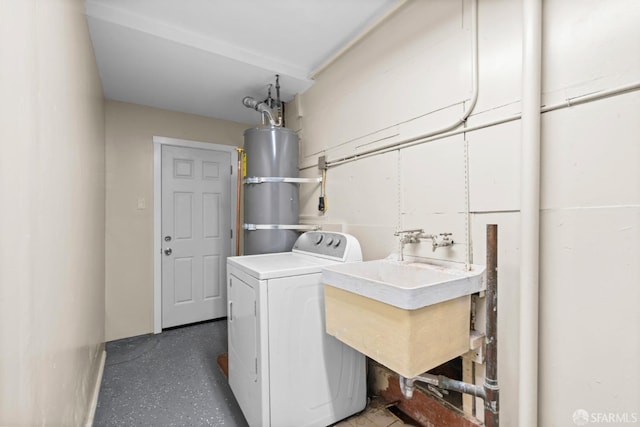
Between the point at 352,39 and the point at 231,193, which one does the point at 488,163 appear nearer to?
the point at 352,39

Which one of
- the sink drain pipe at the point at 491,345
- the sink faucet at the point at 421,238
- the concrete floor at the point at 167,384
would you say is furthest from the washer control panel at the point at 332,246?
the concrete floor at the point at 167,384

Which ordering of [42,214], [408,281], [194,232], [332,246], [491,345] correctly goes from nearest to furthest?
[42,214], [491,345], [408,281], [332,246], [194,232]

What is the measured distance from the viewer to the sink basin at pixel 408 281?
100 centimetres

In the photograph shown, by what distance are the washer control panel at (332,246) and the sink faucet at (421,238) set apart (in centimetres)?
29

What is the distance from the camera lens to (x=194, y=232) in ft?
10.3

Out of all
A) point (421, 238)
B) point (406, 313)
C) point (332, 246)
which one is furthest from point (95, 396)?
point (421, 238)

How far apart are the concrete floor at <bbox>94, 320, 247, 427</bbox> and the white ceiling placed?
2333 millimetres

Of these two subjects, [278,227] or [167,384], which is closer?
[167,384]

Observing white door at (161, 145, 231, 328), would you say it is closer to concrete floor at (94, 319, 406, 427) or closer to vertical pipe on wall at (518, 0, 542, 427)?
concrete floor at (94, 319, 406, 427)

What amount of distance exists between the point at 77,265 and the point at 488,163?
Result: 198 cm

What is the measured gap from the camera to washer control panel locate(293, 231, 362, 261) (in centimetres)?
170

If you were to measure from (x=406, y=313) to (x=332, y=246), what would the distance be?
85cm

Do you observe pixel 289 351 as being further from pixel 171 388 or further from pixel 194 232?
pixel 194 232

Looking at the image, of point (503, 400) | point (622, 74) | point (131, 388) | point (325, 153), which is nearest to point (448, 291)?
point (503, 400)
